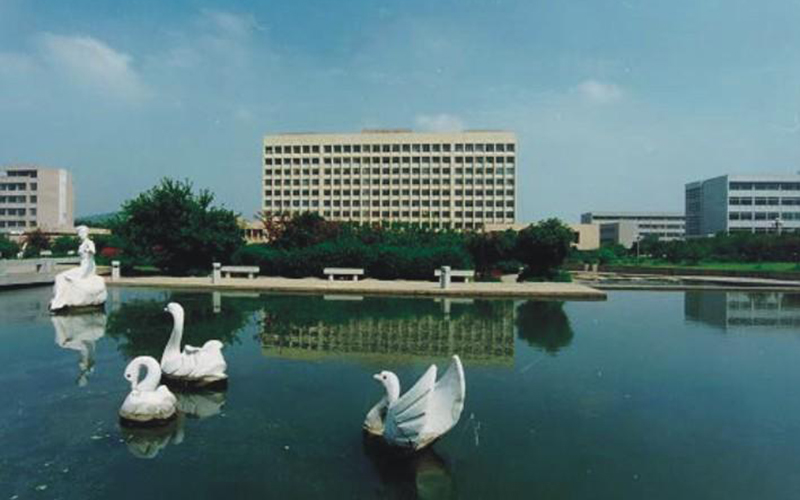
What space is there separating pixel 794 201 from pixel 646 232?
31.7 m

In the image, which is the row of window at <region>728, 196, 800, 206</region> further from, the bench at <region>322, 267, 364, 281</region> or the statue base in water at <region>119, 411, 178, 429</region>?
the statue base in water at <region>119, 411, 178, 429</region>

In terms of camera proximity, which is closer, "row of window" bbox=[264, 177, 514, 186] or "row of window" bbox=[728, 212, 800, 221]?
"row of window" bbox=[728, 212, 800, 221]

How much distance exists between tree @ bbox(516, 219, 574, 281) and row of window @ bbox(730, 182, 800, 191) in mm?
72921

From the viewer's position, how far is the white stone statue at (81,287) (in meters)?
15.8

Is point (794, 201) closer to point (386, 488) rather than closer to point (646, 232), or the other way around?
point (646, 232)

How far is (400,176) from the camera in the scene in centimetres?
9406

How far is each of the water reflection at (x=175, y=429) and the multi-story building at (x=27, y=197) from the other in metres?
96.4

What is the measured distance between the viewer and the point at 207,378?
8484 mm

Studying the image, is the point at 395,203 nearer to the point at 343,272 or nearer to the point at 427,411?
the point at 343,272

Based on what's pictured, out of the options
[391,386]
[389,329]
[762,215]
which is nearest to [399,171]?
[762,215]

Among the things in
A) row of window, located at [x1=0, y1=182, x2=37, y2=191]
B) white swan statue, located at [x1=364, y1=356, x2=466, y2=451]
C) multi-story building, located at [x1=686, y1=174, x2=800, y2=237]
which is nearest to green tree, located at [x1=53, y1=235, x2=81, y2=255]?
row of window, located at [x1=0, y1=182, x2=37, y2=191]

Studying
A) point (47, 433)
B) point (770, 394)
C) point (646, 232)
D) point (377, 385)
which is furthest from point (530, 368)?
point (646, 232)

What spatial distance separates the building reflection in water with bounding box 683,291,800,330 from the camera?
53.3 feet

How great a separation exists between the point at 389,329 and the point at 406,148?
8256 cm
